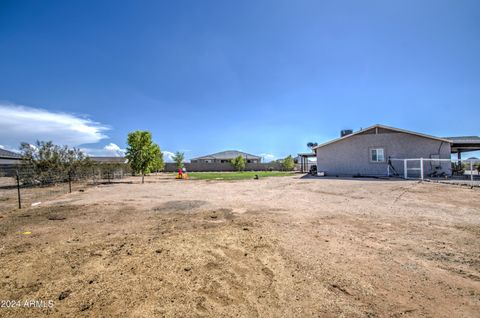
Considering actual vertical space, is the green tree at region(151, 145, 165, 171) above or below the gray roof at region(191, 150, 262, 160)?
below

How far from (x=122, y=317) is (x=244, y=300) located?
134cm

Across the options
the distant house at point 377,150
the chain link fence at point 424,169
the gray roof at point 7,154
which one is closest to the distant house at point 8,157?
the gray roof at point 7,154

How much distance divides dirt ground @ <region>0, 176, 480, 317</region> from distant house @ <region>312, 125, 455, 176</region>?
15238mm

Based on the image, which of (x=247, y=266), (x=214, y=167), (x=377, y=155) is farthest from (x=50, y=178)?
(x=214, y=167)

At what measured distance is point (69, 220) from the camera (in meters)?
6.54

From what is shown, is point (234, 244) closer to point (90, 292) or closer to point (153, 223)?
point (90, 292)

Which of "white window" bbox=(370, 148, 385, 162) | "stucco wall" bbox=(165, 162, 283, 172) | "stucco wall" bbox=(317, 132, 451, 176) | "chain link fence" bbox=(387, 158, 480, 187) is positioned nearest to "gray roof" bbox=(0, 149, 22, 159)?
"stucco wall" bbox=(165, 162, 283, 172)

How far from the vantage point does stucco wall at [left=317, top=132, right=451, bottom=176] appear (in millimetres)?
18609

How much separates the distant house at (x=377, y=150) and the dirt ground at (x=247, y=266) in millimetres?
15238

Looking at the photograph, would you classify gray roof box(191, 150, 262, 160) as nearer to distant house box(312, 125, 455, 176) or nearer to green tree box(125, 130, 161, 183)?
green tree box(125, 130, 161, 183)

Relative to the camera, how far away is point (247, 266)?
3.44 m

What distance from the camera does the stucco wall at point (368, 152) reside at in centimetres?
1861

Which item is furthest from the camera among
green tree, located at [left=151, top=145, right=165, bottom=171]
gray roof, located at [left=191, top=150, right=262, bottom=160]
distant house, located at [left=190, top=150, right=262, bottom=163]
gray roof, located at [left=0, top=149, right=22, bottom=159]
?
gray roof, located at [left=191, top=150, right=262, bottom=160]

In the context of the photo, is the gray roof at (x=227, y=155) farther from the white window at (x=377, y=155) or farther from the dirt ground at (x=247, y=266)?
the dirt ground at (x=247, y=266)
